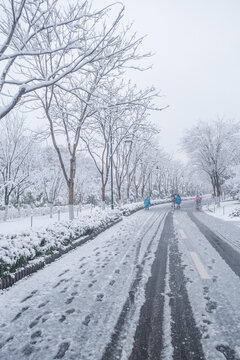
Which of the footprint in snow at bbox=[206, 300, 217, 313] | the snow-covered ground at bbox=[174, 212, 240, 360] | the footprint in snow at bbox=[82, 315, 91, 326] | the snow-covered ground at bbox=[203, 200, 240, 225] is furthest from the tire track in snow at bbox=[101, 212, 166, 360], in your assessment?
the snow-covered ground at bbox=[203, 200, 240, 225]

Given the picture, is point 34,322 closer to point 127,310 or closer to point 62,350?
point 62,350

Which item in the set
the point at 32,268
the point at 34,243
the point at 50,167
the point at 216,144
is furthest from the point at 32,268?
the point at 50,167

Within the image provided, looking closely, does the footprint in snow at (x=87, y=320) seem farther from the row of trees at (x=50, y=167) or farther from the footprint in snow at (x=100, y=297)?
A: the row of trees at (x=50, y=167)

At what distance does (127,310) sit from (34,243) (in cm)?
362

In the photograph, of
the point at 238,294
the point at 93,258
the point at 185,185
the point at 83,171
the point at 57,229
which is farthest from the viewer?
the point at 185,185

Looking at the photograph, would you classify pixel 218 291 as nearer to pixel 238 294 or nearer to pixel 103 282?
pixel 238 294

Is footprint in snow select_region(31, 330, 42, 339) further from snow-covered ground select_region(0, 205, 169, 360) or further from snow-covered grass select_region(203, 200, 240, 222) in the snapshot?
snow-covered grass select_region(203, 200, 240, 222)

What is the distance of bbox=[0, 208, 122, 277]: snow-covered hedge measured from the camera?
5184 millimetres

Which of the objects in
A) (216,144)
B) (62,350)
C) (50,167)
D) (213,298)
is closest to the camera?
(62,350)

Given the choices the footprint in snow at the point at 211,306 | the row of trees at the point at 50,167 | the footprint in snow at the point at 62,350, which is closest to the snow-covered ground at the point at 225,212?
the row of trees at the point at 50,167

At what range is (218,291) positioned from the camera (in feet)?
13.7

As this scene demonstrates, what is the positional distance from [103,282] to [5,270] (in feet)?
7.32

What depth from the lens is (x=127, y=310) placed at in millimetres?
3611

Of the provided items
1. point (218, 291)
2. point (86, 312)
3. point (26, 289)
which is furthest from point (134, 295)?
point (26, 289)
